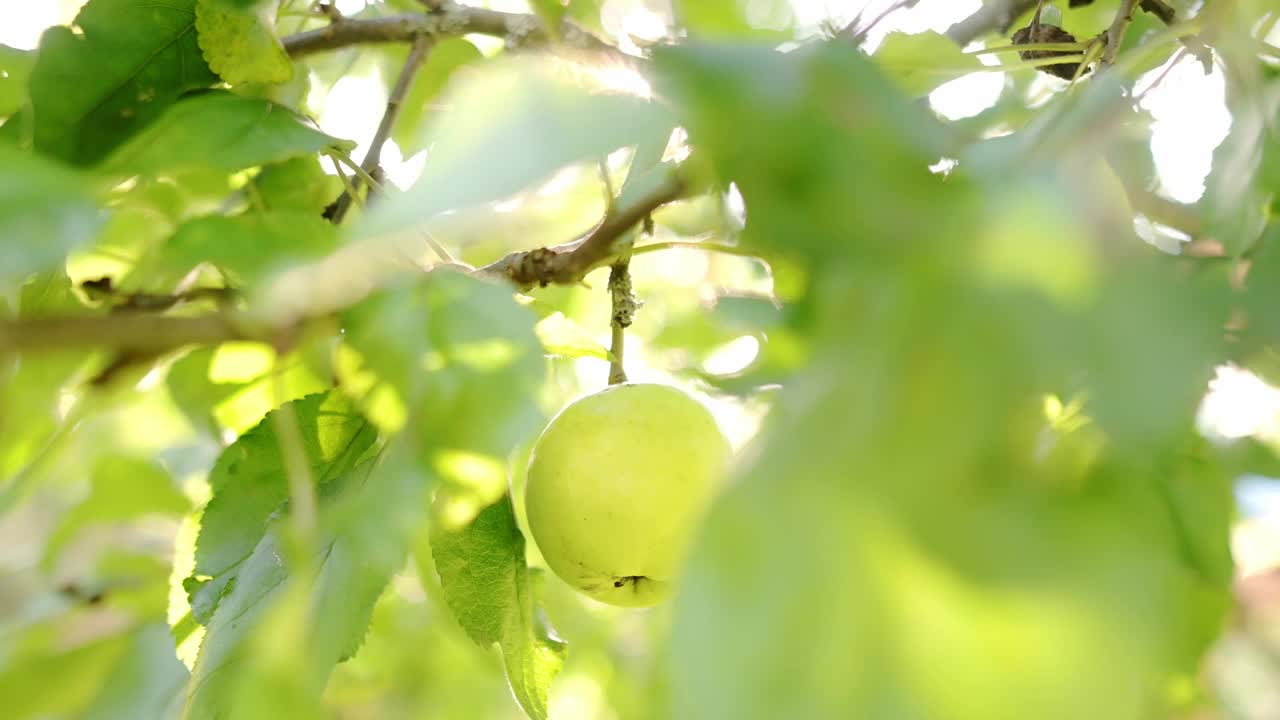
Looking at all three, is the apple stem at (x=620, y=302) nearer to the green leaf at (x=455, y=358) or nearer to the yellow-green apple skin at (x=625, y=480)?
the yellow-green apple skin at (x=625, y=480)

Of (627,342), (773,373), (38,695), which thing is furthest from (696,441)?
(38,695)

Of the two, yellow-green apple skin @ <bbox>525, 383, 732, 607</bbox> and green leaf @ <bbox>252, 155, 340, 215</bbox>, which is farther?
green leaf @ <bbox>252, 155, 340, 215</bbox>

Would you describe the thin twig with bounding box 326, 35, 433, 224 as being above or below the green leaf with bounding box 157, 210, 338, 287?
below

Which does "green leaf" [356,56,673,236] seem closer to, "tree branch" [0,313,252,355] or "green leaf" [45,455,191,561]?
"tree branch" [0,313,252,355]

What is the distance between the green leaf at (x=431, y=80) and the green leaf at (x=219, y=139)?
17.6 inches

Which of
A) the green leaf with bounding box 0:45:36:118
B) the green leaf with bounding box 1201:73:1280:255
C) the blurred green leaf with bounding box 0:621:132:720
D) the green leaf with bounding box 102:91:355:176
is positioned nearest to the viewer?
the green leaf with bounding box 1201:73:1280:255

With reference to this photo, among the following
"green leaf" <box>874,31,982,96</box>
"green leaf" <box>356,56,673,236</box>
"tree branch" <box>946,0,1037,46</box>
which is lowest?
"tree branch" <box>946,0,1037,46</box>

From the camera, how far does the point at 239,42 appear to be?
0.76 meters

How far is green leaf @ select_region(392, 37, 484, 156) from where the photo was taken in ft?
3.86

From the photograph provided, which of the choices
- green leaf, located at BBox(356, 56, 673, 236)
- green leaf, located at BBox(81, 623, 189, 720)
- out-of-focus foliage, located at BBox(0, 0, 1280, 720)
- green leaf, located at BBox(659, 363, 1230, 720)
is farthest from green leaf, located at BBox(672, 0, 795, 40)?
green leaf, located at BBox(81, 623, 189, 720)

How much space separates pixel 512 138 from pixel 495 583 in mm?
477

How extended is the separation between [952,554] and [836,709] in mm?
51

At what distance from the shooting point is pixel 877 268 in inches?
11.9

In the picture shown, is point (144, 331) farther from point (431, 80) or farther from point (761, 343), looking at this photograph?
point (431, 80)
